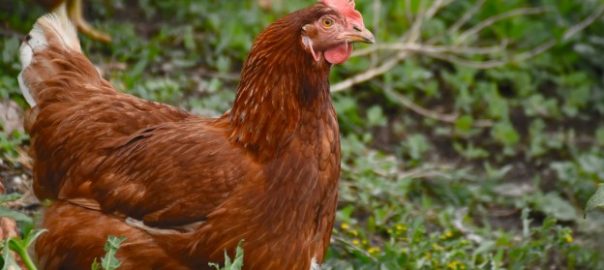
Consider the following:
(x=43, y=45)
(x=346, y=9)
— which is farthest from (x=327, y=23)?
(x=43, y=45)

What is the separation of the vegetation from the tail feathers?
611 mm

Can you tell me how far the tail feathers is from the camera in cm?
486

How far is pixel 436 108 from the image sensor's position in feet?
25.3

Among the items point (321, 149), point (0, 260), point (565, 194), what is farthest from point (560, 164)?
point (0, 260)

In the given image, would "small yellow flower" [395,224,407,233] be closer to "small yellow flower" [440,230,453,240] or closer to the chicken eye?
"small yellow flower" [440,230,453,240]

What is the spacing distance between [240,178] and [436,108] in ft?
12.3

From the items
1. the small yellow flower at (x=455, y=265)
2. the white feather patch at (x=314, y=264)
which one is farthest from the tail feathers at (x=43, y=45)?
the small yellow flower at (x=455, y=265)

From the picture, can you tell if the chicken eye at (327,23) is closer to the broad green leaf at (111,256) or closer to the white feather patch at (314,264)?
the white feather patch at (314,264)

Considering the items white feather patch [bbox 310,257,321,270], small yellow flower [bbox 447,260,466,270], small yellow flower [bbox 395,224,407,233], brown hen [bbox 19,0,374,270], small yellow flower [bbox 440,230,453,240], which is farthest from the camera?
small yellow flower [bbox 440,230,453,240]

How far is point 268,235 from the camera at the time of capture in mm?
4125

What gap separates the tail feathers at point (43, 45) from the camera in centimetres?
486

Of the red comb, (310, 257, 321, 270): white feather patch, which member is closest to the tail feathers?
the red comb

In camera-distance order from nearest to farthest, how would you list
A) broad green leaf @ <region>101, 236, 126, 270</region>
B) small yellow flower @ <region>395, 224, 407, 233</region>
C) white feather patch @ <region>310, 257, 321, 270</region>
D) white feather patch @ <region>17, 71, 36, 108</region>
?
broad green leaf @ <region>101, 236, 126, 270</region>
white feather patch @ <region>310, 257, 321, 270</region>
white feather patch @ <region>17, 71, 36, 108</region>
small yellow flower @ <region>395, 224, 407, 233</region>

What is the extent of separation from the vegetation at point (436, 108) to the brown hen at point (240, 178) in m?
0.68
